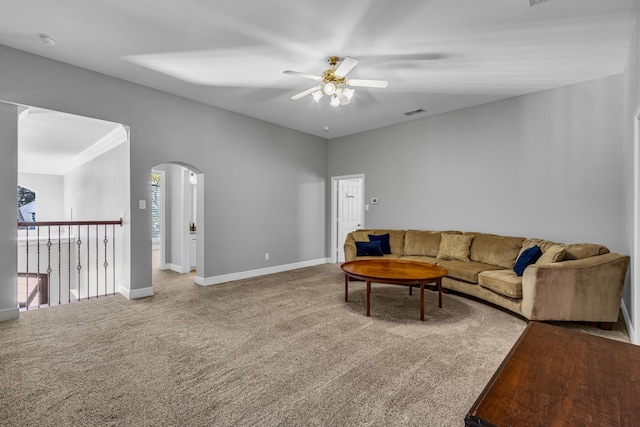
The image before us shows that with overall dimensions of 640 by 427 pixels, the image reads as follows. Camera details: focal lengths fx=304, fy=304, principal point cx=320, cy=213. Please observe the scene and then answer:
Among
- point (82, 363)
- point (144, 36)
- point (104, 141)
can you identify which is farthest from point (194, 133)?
point (82, 363)

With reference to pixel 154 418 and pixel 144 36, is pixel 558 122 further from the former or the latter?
pixel 154 418

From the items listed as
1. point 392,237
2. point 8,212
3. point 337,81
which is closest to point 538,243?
point 392,237

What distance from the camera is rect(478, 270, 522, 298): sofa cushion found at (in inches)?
132

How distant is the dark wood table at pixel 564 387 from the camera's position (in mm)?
708

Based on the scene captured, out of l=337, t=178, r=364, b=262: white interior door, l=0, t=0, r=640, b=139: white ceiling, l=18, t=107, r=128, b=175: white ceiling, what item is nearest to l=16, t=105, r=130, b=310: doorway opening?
l=18, t=107, r=128, b=175: white ceiling

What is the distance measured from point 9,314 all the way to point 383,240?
5.09 meters

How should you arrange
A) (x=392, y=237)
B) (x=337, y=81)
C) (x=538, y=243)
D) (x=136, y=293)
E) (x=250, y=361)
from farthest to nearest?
(x=392, y=237) < (x=136, y=293) < (x=538, y=243) < (x=337, y=81) < (x=250, y=361)

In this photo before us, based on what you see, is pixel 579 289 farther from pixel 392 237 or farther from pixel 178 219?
pixel 178 219

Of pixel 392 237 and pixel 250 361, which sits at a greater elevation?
pixel 392 237

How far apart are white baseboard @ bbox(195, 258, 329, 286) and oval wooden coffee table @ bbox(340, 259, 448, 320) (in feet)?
6.99

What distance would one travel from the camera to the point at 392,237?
223 inches

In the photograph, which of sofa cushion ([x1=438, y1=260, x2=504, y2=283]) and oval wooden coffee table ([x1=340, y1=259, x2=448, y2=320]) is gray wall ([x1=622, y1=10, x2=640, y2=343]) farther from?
oval wooden coffee table ([x1=340, y1=259, x2=448, y2=320])

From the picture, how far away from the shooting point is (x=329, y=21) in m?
2.71

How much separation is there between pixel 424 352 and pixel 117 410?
2271mm
